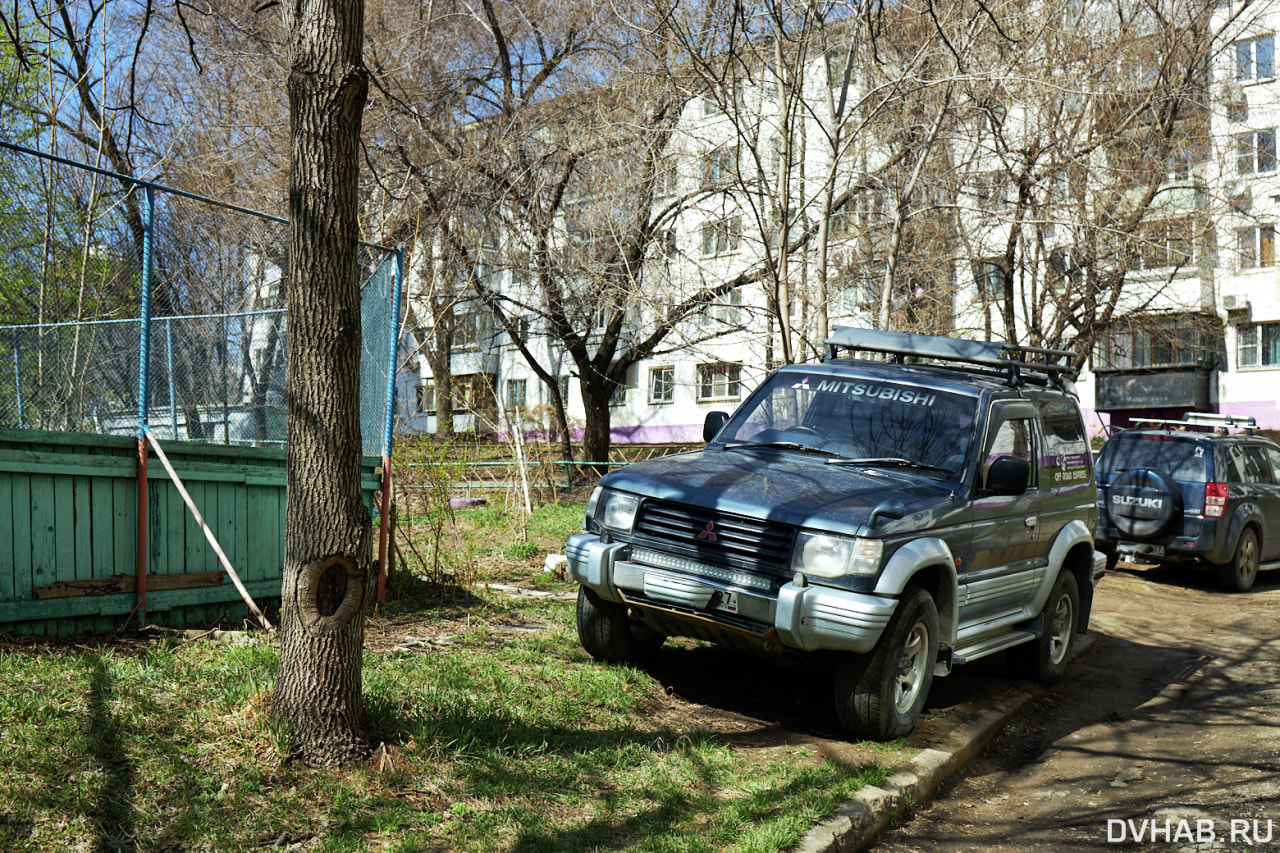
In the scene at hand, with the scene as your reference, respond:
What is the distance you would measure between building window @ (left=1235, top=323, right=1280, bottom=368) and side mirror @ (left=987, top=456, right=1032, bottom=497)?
33625 millimetres

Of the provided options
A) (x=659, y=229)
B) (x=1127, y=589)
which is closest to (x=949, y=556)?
(x=1127, y=589)

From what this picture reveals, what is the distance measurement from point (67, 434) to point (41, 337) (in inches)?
52.6

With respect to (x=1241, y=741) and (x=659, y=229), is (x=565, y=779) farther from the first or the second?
(x=659, y=229)

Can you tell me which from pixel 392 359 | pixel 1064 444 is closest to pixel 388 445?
pixel 392 359

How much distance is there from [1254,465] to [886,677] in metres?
10.7

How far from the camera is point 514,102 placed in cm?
1772

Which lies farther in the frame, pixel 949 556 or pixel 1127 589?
pixel 1127 589

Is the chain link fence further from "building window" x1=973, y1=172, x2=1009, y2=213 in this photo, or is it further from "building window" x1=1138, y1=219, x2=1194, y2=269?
"building window" x1=1138, y1=219, x2=1194, y2=269

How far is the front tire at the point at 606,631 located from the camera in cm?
656

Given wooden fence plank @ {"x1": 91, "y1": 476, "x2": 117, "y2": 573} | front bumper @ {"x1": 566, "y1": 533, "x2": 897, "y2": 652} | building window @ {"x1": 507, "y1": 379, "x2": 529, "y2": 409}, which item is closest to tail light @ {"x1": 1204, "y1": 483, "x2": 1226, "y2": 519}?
front bumper @ {"x1": 566, "y1": 533, "x2": 897, "y2": 652}

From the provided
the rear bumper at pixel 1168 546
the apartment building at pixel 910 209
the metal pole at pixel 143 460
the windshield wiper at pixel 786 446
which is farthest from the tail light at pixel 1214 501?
the metal pole at pixel 143 460

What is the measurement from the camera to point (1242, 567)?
43.0ft

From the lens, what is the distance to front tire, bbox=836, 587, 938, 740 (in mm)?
5648

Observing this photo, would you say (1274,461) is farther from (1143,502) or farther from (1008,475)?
(1008,475)
